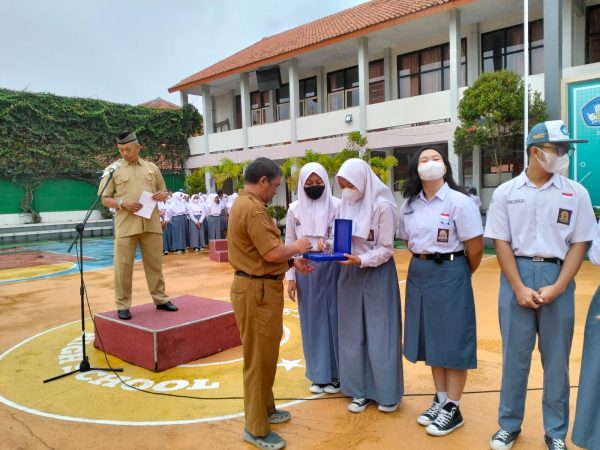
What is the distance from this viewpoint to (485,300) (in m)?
6.49

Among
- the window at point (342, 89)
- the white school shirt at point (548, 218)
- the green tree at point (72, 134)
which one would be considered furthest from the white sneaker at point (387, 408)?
the green tree at point (72, 134)

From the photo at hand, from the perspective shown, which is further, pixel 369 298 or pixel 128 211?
pixel 128 211

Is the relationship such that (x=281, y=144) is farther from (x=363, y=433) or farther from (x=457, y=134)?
(x=363, y=433)

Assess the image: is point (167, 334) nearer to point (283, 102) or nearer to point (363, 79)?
point (363, 79)

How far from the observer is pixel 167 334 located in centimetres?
420

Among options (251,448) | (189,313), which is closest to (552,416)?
Result: (251,448)

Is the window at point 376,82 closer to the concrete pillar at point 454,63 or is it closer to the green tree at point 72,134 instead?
the concrete pillar at point 454,63

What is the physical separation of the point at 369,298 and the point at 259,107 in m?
18.7

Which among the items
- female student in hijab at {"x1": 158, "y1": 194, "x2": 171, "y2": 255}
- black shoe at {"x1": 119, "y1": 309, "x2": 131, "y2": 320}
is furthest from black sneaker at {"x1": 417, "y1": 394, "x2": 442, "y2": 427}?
female student in hijab at {"x1": 158, "y1": 194, "x2": 171, "y2": 255}

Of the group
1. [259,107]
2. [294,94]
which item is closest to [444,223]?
[294,94]

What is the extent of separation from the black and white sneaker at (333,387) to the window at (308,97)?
52.4ft

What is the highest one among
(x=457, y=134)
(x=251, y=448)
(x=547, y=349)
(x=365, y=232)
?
(x=457, y=134)

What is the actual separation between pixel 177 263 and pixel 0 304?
4506 millimetres

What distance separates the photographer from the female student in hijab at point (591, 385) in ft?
7.59
